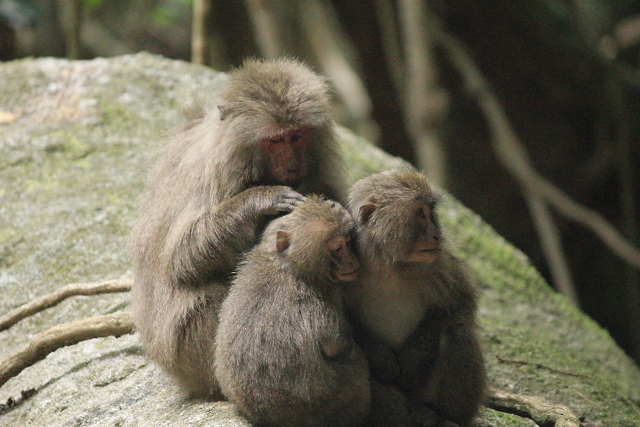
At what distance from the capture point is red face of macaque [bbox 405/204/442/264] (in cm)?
Result: 403

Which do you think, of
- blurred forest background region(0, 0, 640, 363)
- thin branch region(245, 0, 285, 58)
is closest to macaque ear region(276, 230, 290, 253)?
blurred forest background region(0, 0, 640, 363)

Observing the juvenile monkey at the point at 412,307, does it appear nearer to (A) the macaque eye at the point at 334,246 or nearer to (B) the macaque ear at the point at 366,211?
(B) the macaque ear at the point at 366,211

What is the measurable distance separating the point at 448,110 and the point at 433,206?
10.7m

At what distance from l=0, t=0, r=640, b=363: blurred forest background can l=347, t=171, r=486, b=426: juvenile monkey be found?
23.1 ft

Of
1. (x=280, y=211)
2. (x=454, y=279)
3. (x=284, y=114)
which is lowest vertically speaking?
(x=454, y=279)

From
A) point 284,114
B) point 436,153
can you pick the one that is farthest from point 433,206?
point 436,153

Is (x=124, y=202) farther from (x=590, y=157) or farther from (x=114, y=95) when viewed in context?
(x=590, y=157)

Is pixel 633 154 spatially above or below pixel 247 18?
below

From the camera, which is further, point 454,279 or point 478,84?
point 478,84

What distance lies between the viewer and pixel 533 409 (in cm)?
492

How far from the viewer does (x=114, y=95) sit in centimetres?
851

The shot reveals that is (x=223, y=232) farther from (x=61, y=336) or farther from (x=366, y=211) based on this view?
(x=61, y=336)

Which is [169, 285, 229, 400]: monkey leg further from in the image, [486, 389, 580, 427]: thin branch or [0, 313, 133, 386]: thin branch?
[486, 389, 580, 427]: thin branch

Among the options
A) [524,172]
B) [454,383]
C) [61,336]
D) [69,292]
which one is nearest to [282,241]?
Answer: [454,383]
